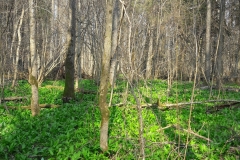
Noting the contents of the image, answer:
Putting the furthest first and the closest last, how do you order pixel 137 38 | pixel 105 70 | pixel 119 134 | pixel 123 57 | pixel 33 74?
pixel 137 38
pixel 33 74
pixel 119 134
pixel 105 70
pixel 123 57

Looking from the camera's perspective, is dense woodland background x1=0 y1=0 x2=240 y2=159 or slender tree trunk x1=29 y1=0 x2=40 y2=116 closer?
dense woodland background x1=0 y1=0 x2=240 y2=159

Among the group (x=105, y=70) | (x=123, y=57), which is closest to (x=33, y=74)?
(x=105, y=70)

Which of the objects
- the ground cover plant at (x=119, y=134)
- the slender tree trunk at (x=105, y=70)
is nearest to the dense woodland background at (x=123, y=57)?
the slender tree trunk at (x=105, y=70)

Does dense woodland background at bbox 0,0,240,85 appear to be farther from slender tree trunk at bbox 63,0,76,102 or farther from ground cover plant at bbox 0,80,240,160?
slender tree trunk at bbox 63,0,76,102

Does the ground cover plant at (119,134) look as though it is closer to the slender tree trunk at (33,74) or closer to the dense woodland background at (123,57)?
the dense woodland background at (123,57)

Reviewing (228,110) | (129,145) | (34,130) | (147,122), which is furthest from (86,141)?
(228,110)

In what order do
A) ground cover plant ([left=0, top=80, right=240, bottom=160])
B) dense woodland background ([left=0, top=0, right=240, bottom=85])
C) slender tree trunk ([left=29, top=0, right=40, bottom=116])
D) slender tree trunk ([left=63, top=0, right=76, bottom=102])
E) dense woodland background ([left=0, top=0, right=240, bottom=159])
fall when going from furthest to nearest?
slender tree trunk ([left=63, top=0, right=76, bottom=102]), slender tree trunk ([left=29, top=0, right=40, bottom=116]), dense woodland background ([left=0, top=0, right=240, bottom=85]), ground cover plant ([left=0, top=80, right=240, bottom=160]), dense woodland background ([left=0, top=0, right=240, bottom=159])

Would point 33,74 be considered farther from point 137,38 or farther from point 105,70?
point 137,38

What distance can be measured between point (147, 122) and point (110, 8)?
132 inches

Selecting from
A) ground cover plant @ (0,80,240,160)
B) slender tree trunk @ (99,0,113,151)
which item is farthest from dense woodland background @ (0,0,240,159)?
ground cover plant @ (0,80,240,160)

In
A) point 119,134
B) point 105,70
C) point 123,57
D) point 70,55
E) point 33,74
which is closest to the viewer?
point 123,57

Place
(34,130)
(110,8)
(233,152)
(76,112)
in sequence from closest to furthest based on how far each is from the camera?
(110,8)
(233,152)
(34,130)
(76,112)

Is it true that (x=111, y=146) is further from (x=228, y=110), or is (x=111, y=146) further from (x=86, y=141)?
(x=228, y=110)

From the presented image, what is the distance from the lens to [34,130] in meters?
5.59
